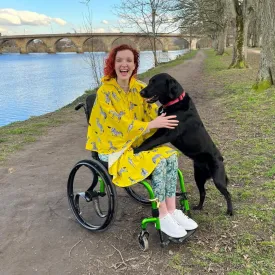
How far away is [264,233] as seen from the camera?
8.89ft

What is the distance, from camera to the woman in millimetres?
2510

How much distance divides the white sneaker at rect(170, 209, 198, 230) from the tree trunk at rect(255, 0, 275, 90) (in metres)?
7.08

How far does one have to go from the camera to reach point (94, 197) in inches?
116

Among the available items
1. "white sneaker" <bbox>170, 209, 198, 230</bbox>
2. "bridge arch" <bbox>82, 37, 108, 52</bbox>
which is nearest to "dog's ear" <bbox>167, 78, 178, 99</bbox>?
"white sneaker" <bbox>170, 209, 198, 230</bbox>

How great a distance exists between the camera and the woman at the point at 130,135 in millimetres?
2510

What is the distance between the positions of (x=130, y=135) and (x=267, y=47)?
7214mm

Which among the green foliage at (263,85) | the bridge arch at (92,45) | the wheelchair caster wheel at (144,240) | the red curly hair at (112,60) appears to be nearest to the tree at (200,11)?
the bridge arch at (92,45)

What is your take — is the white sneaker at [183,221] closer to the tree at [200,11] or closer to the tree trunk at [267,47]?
the tree trunk at [267,47]

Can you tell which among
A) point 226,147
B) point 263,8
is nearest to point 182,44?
point 263,8

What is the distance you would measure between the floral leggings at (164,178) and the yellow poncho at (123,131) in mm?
56

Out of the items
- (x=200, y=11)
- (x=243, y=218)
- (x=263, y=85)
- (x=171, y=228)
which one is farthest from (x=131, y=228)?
(x=200, y=11)

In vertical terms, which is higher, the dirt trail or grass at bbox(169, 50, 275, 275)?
grass at bbox(169, 50, 275, 275)

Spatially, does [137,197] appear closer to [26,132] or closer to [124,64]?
[124,64]

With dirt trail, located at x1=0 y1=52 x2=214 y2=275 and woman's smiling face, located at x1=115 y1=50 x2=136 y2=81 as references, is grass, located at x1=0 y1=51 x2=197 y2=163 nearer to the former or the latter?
dirt trail, located at x1=0 y1=52 x2=214 y2=275
